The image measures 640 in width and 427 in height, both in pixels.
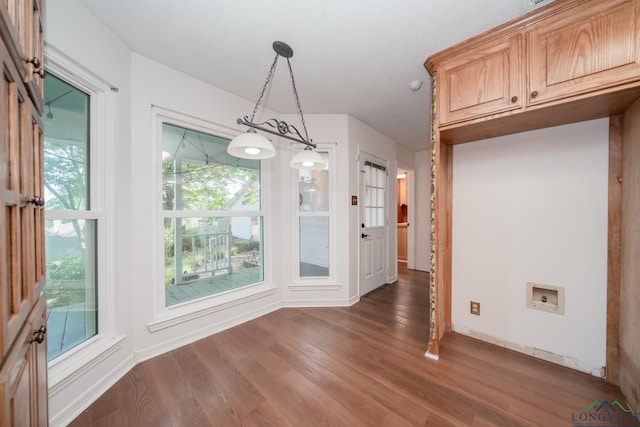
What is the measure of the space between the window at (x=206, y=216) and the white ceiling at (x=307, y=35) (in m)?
0.64

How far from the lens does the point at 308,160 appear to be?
1970 mm

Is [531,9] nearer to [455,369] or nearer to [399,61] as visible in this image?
[399,61]

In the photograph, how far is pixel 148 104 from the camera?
6.48 feet

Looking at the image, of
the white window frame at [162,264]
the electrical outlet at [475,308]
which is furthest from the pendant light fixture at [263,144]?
the electrical outlet at [475,308]

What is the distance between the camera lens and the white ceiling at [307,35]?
4.95ft

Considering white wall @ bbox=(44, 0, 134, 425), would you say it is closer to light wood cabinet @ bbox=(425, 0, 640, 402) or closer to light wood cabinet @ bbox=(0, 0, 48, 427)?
light wood cabinet @ bbox=(0, 0, 48, 427)

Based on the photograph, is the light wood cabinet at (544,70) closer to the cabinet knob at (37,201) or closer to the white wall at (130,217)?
the white wall at (130,217)

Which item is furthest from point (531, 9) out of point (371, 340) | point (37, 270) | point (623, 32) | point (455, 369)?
point (37, 270)

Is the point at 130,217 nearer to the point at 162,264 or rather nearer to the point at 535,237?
the point at 162,264

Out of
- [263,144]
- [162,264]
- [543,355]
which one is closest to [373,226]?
[543,355]

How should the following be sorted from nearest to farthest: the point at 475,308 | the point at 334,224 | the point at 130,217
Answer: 1. the point at 130,217
2. the point at 475,308
3. the point at 334,224

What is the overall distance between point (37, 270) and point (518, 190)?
121 inches

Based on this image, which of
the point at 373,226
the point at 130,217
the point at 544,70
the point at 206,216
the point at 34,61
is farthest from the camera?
the point at 373,226

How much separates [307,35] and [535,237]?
245 centimetres
